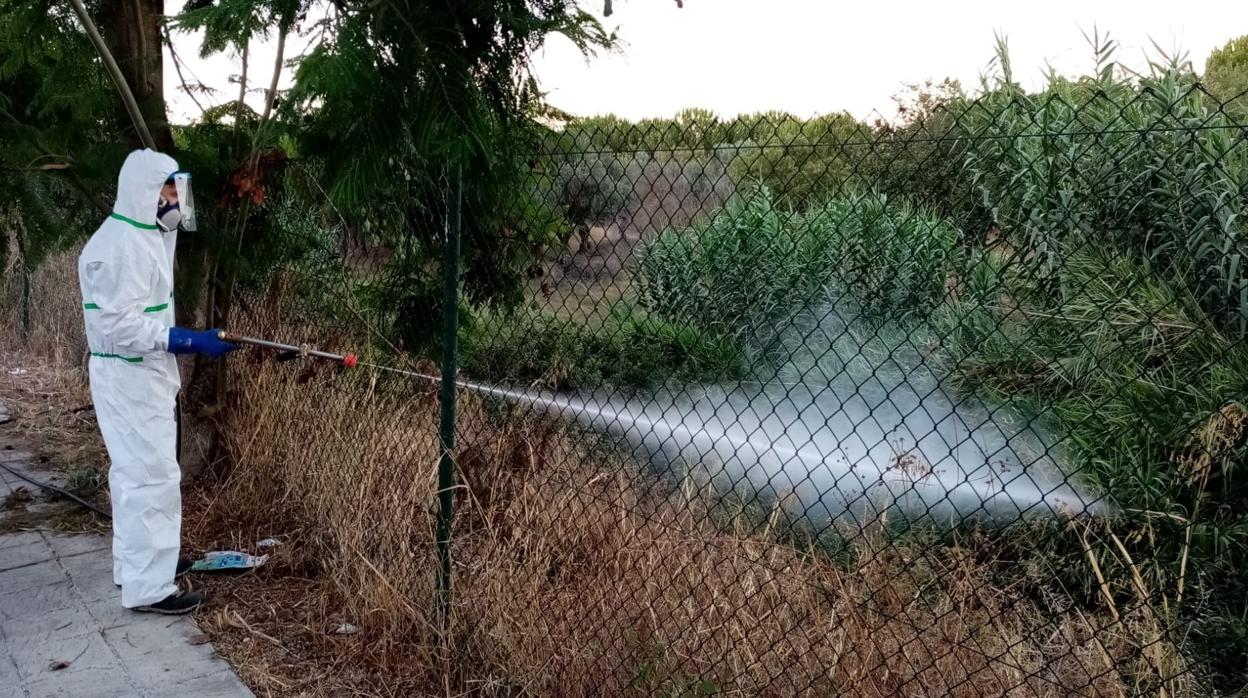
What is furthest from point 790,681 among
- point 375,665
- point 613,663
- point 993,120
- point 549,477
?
point 993,120

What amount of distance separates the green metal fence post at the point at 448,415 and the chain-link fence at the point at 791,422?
0.06 feet

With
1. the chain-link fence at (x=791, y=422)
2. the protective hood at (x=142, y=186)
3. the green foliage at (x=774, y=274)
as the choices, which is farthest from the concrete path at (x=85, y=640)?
the green foliage at (x=774, y=274)

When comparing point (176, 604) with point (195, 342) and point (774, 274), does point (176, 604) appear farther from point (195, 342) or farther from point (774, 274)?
point (774, 274)

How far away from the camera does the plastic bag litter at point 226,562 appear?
4.16 m

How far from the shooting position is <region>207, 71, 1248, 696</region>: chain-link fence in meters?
2.99

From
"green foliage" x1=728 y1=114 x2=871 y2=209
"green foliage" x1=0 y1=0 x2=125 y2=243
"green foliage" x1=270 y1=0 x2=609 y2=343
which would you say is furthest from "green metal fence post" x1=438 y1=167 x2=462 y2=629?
"green foliage" x1=0 y1=0 x2=125 y2=243

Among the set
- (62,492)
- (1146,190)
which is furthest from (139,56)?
(1146,190)

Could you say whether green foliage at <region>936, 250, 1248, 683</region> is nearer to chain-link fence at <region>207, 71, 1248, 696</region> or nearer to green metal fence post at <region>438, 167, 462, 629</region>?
chain-link fence at <region>207, 71, 1248, 696</region>

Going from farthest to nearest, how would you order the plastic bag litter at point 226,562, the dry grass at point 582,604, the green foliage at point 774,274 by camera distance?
the green foliage at point 774,274 < the plastic bag litter at point 226,562 < the dry grass at point 582,604

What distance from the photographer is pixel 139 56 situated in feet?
15.7

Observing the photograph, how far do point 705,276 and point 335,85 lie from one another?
456 cm

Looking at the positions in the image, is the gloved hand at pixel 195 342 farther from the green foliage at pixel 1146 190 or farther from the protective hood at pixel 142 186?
the green foliage at pixel 1146 190

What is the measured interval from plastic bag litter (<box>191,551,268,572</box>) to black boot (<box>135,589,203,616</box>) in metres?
0.26

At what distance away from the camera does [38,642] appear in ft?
11.7
